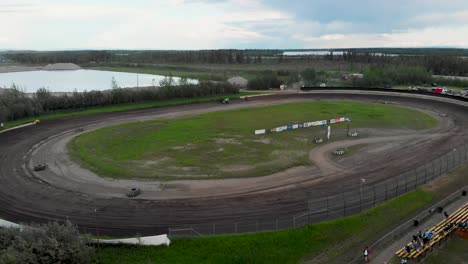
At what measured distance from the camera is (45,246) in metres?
20.0

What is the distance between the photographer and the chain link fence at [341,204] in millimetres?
26094

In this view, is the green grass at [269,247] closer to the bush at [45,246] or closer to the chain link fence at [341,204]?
the chain link fence at [341,204]

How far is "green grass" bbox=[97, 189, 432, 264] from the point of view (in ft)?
74.3

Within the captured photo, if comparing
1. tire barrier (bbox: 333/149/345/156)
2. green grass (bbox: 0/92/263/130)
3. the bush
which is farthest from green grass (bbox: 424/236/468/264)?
green grass (bbox: 0/92/263/130)

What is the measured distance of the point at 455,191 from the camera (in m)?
31.4

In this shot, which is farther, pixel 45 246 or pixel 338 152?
pixel 338 152

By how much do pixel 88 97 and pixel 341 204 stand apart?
63.3 m

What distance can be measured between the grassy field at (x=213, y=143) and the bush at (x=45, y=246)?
15.3 metres

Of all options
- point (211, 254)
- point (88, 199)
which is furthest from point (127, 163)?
point (211, 254)

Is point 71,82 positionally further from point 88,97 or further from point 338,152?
point 338,152

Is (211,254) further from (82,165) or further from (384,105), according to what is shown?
(384,105)

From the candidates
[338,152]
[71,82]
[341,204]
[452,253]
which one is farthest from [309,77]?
[452,253]

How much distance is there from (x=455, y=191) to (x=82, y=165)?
37.2 meters

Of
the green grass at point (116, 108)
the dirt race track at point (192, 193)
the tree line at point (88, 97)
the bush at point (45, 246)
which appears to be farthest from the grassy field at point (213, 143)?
the tree line at point (88, 97)
